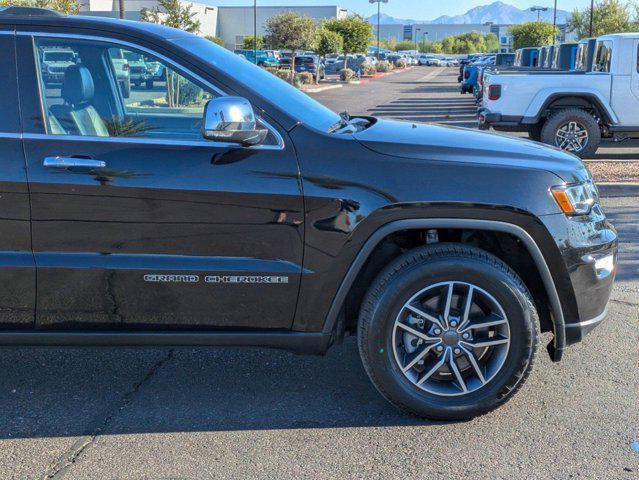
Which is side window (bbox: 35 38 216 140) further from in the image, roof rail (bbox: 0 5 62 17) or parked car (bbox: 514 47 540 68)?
parked car (bbox: 514 47 540 68)

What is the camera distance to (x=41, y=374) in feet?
14.4

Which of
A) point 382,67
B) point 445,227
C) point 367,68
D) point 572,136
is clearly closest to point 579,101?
point 572,136

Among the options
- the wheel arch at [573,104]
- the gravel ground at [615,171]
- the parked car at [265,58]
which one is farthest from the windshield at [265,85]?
the parked car at [265,58]

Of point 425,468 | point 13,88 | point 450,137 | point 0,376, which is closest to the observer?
point 425,468

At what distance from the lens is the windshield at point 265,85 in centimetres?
377

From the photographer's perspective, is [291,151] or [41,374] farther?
[41,374]

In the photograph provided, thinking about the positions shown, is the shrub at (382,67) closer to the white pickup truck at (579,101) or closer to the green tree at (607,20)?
the green tree at (607,20)

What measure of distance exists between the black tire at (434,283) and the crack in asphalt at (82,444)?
4.37 ft

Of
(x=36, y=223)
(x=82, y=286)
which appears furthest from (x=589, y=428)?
(x=36, y=223)

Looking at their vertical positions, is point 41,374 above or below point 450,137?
below

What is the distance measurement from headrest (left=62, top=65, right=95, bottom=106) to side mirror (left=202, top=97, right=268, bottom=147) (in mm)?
741

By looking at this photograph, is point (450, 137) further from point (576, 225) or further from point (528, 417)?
point (528, 417)

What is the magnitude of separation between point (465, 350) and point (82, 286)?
188 cm

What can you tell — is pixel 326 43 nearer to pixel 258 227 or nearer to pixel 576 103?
pixel 576 103
